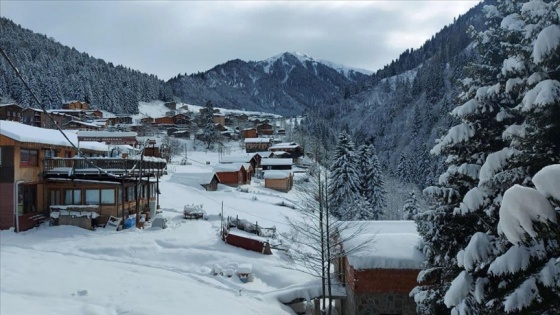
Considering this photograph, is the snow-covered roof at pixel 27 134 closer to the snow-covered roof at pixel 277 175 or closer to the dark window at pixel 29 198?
the dark window at pixel 29 198

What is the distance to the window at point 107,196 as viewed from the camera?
27016mm

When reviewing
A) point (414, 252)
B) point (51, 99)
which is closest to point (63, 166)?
point (414, 252)

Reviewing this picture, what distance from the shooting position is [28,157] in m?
25.8

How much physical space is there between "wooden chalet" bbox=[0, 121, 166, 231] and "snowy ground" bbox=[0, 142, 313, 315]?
159cm

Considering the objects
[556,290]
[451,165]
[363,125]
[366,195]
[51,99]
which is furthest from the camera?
[363,125]

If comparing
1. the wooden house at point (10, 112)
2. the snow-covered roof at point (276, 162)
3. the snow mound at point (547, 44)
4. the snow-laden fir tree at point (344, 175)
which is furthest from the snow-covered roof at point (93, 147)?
the wooden house at point (10, 112)

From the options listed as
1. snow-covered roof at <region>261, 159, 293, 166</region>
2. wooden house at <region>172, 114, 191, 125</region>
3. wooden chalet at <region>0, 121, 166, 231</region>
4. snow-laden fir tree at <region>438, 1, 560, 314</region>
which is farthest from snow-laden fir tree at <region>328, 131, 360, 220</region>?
wooden house at <region>172, 114, 191, 125</region>

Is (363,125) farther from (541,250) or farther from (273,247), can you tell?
(541,250)

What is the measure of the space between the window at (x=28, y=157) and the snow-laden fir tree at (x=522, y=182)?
2539cm

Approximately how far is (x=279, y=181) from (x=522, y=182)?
2063 inches

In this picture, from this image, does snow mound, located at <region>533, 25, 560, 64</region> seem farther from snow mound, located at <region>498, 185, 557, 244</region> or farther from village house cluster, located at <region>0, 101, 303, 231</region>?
village house cluster, located at <region>0, 101, 303, 231</region>

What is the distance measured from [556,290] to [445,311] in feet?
19.7

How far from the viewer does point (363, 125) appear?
168m

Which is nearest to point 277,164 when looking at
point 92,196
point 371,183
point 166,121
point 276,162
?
point 276,162
